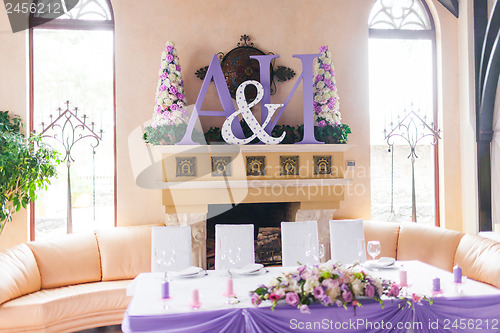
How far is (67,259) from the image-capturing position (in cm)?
421

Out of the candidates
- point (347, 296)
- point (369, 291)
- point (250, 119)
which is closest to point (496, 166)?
point (250, 119)

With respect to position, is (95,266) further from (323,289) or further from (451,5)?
(451,5)

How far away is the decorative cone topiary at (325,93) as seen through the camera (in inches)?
185

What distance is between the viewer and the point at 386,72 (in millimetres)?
5461

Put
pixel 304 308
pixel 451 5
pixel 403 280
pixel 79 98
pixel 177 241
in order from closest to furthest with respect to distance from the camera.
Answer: pixel 304 308 → pixel 403 280 → pixel 177 241 → pixel 79 98 → pixel 451 5

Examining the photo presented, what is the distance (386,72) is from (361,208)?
6.12 feet

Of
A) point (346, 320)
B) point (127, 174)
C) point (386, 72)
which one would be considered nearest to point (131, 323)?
point (346, 320)

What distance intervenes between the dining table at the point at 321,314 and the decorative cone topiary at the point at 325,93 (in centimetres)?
247

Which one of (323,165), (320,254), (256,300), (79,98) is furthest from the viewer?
(79,98)

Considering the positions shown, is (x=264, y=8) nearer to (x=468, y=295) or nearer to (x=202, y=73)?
(x=202, y=73)

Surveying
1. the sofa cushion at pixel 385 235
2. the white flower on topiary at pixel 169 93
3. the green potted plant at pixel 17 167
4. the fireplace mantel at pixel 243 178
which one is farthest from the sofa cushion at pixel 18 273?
the sofa cushion at pixel 385 235

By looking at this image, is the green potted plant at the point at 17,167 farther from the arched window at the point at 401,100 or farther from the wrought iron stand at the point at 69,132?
the arched window at the point at 401,100

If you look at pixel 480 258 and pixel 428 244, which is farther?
pixel 428 244

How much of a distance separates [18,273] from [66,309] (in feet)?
1.88
